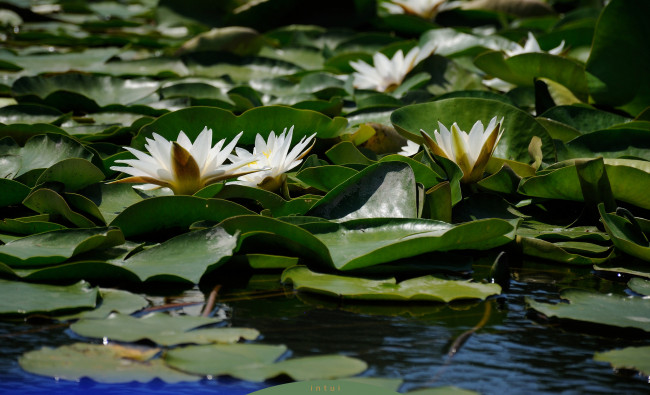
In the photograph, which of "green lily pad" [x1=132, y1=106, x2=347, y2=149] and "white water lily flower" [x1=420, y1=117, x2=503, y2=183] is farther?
"green lily pad" [x1=132, y1=106, x2=347, y2=149]

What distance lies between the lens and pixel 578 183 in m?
1.45

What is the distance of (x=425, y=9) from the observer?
3.91m

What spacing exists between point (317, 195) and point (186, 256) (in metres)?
0.40

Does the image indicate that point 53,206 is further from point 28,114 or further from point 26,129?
point 28,114

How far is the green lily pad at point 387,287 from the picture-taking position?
1089 mm

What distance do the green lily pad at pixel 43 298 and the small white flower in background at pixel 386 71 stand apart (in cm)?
156

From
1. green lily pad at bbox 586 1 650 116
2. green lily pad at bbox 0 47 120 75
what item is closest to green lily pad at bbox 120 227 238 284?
green lily pad at bbox 586 1 650 116

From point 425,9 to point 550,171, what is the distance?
2624mm

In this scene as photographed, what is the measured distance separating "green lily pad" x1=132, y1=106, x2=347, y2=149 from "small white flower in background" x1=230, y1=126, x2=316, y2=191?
0.65ft

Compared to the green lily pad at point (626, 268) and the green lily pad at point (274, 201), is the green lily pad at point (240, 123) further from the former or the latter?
the green lily pad at point (626, 268)

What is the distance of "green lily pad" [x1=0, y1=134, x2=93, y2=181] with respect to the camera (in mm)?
1561

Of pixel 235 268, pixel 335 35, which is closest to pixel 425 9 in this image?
pixel 335 35

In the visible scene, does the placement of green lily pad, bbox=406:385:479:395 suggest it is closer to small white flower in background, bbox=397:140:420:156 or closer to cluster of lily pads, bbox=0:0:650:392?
cluster of lily pads, bbox=0:0:650:392

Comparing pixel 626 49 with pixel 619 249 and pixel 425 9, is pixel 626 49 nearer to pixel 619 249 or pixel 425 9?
pixel 619 249
